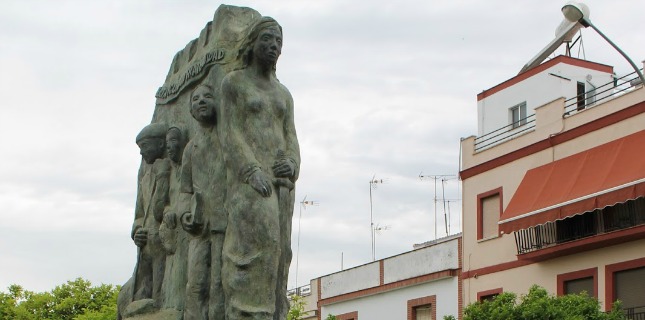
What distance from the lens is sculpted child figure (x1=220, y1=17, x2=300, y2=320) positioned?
1048 centimetres

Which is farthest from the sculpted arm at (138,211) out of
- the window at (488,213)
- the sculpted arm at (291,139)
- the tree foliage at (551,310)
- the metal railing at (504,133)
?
the window at (488,213)

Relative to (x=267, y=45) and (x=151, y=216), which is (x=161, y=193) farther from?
(x=267, y=45)

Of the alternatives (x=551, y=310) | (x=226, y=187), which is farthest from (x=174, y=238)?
(x=551, y=310)

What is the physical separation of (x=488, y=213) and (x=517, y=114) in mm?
3108

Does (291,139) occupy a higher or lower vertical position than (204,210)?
higher

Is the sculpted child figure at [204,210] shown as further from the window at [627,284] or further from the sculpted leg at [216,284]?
the window at [627,284]

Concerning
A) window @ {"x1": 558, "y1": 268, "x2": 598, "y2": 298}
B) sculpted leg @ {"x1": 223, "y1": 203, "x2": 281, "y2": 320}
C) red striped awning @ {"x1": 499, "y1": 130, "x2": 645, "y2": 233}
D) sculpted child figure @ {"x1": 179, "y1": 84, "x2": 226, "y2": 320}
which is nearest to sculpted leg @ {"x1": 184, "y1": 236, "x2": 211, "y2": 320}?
sculpted child figure @ {"x1": 179, "y1": 84, "x2": 226, "y2": 320}

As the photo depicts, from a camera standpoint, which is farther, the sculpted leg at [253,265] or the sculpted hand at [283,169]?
the sculpted hand at [283,169]

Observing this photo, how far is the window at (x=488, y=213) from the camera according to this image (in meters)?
37.7

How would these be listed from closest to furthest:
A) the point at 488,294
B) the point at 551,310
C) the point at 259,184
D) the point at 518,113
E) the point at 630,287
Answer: the point at 259,184
the point at 551,310
the point at 630,287
the point at 488,294
the point at 518,113

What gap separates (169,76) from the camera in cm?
1287

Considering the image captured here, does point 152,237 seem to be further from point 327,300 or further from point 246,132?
point 327,300

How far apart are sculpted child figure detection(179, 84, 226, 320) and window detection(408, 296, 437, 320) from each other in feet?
90.8

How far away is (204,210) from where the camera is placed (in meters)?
11.1
